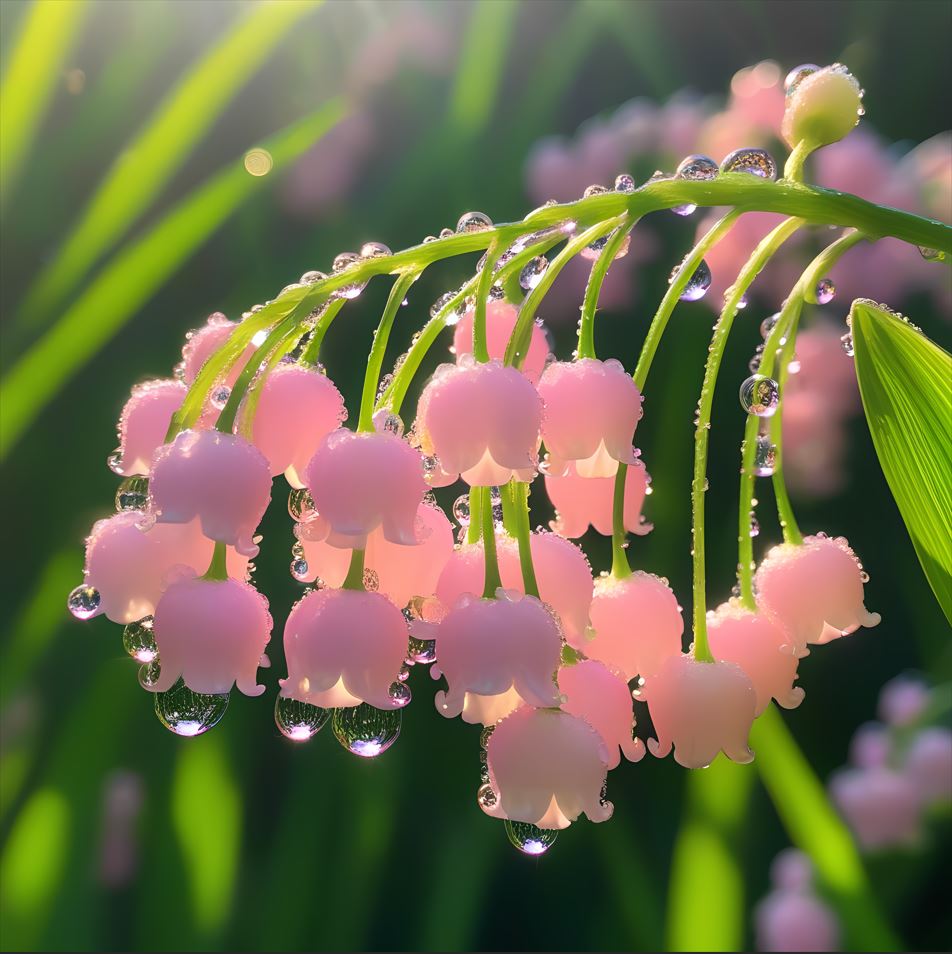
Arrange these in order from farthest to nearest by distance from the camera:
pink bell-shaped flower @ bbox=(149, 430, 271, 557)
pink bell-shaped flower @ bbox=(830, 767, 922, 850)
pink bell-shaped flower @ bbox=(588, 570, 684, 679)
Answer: pink bell-shaped flower @ bbox=(830, 767, 922, 850)
pink bell-shaped flower @ bbox=(588, 570, 684, 679)
pink bell-shaped flower @ bbox=(149, 430, 271, 557)

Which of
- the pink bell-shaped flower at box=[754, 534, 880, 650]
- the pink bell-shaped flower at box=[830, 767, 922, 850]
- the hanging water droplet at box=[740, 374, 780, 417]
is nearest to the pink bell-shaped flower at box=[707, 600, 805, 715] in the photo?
the pink bell-shaped flower at box=[754, 534, 880, 650]

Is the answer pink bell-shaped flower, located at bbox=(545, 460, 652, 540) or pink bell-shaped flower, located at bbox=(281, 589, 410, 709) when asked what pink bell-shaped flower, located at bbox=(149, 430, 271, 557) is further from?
pink bell-shaped flower, located at bbox=(545, 460, 652, 540)

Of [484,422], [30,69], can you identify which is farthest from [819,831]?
[30,69]

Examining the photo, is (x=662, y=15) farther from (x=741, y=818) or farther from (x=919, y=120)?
(x=741, y=818)

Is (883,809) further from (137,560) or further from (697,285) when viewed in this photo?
(137,560)

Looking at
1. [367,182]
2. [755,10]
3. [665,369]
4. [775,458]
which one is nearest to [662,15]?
[755,10]

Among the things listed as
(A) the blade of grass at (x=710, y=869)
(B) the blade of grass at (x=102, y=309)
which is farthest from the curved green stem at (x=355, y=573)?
(B) the blade of grass at (x=102, y=309)
